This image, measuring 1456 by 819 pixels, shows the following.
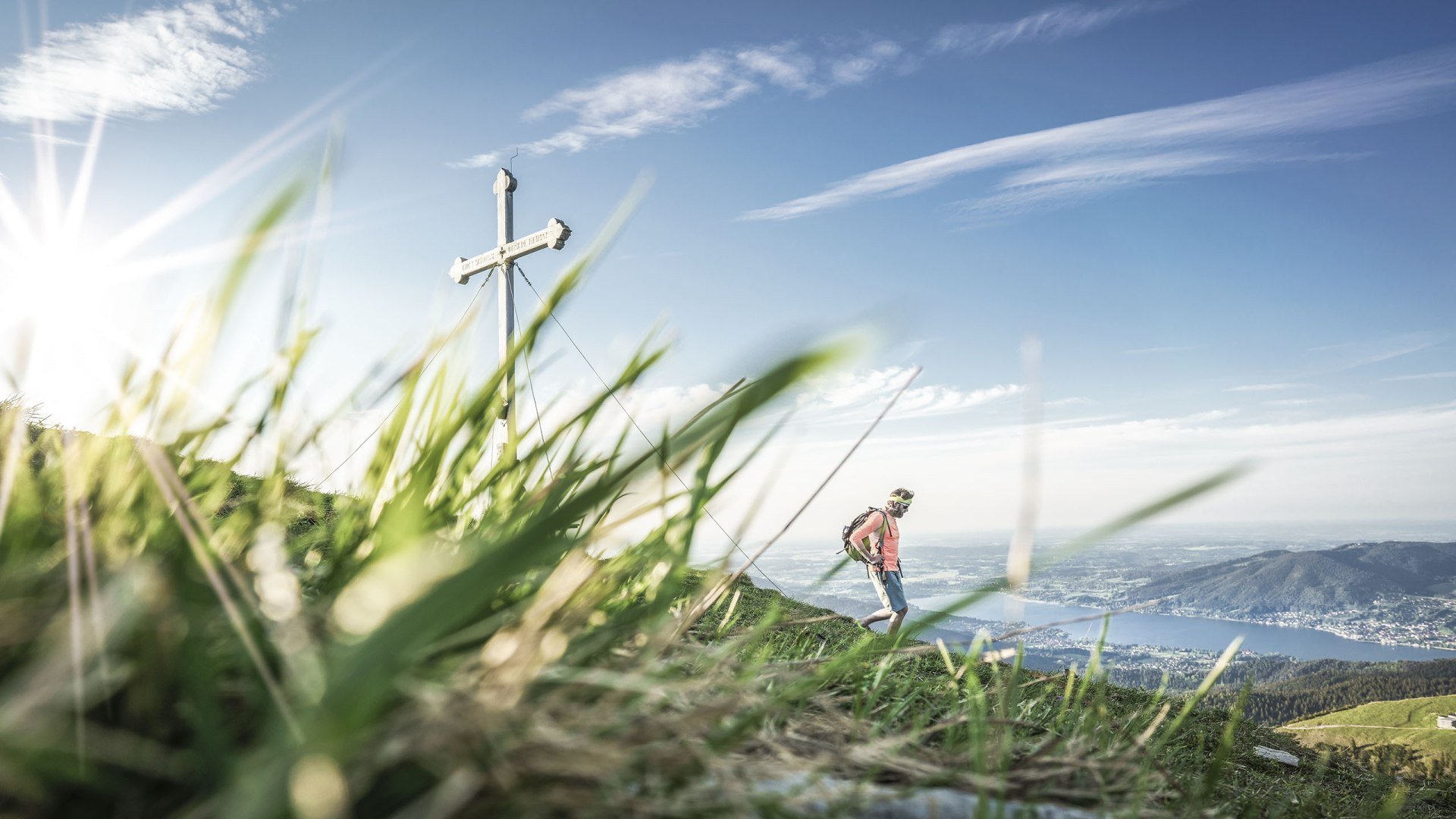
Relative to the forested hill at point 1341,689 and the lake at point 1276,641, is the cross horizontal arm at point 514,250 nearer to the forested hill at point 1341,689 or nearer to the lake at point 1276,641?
the forested hill at point 1341,689

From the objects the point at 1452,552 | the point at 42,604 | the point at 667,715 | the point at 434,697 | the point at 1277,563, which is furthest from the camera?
the point at 1452,552

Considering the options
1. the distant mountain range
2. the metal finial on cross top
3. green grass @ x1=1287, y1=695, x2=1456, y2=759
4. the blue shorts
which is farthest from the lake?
the metal finial on cross top

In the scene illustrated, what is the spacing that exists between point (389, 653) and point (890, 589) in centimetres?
1124

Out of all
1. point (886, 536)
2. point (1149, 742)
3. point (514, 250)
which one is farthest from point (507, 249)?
point (1149, 742)

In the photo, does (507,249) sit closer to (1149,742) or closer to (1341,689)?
(1149,742)

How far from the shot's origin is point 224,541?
117cm

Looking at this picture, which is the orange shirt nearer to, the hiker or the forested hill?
the hiker

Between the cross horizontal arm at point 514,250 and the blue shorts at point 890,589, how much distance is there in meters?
6.94

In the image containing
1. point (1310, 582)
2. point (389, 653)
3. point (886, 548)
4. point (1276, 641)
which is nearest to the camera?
point (389, 653)

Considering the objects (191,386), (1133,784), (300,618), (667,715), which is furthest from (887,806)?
(191,386)

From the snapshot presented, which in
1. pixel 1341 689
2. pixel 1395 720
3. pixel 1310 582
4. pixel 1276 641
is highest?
pixel 1395 720

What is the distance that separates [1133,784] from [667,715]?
3.18ft

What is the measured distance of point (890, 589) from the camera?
11.1m

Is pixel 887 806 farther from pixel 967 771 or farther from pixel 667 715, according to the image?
pixel 667 715
